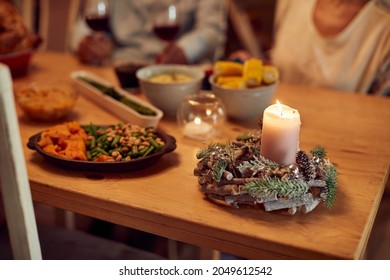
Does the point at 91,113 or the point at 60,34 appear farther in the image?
the point at 60,34

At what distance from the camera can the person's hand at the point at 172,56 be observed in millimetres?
1639

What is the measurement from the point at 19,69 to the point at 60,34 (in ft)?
3.48

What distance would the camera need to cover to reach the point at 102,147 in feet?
3.24

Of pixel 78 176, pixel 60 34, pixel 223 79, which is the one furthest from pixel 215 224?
pixel 60 34

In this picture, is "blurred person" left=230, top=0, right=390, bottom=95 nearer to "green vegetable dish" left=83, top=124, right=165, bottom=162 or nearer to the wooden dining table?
the wooden dining table

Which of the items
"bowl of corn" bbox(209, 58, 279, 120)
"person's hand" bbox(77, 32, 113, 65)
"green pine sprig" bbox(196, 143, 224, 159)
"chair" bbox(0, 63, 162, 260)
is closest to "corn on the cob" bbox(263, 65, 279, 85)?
"bowl of corn" bbox(209, 58, 279, 120)

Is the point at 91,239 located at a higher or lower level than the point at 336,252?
lower

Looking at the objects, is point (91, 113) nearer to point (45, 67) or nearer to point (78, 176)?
point (78, 176)

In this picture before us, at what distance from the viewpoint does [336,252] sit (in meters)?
0.70

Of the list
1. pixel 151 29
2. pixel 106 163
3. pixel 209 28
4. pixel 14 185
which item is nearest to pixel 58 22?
pixel 151 29

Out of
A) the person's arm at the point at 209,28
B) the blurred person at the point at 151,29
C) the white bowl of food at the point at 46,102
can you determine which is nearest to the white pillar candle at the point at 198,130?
the white bowl of food at the point at 46,102

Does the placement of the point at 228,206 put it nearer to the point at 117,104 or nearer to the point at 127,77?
the point at 117,104

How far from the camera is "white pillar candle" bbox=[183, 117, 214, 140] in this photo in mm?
1119

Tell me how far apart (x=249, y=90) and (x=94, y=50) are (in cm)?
82
